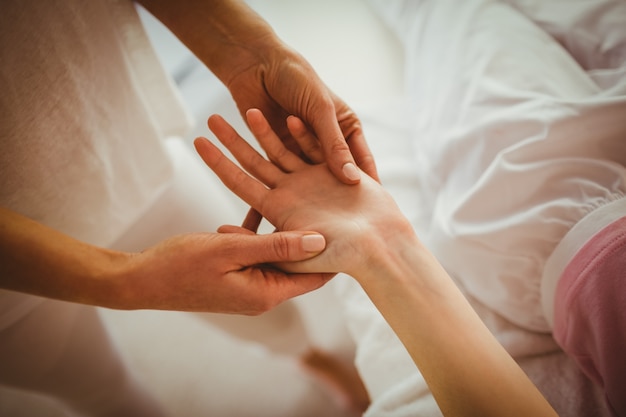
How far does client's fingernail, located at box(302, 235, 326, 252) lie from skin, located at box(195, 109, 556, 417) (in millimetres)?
33

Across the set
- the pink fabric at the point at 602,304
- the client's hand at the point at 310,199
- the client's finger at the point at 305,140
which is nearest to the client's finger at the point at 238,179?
the client's hand at the point at 310,199

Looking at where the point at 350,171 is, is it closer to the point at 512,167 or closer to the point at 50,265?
the point at 512,167

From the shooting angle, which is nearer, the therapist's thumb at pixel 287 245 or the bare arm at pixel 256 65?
the therapist's thumb at pixel 287 245

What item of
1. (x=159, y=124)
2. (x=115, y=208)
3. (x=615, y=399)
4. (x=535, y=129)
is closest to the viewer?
(x=615, y=399)

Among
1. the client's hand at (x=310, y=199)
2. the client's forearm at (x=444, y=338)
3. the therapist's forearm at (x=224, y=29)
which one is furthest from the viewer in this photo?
the therapist's forearm at (x=224, y=29)

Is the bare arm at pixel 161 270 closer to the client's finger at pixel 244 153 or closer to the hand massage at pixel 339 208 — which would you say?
the hand massage at pixel 339 208

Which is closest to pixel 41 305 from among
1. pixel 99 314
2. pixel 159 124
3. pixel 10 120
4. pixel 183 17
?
pixel 99 314

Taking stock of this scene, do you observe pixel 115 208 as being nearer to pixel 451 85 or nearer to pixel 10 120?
pixel 10 120

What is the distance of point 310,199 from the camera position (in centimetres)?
61

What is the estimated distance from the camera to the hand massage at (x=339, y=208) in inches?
19.6

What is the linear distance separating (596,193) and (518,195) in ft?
0.33

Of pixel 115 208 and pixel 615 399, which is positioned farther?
pixel 115 208

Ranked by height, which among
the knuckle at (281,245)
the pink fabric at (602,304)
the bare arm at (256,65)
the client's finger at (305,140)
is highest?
the bare arm at (256,65)

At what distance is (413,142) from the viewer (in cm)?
88
